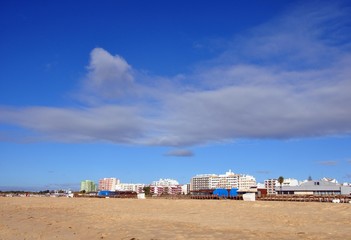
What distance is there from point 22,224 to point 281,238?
13514mm

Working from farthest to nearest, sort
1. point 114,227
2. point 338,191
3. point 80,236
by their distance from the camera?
1. point 338,191
2. point 114,227
3. point 80,236

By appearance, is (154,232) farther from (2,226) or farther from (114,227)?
(2,226)

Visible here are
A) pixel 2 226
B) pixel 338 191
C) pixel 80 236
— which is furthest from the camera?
pixel 338 191

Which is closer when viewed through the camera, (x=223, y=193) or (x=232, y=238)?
(x=232, y=238)

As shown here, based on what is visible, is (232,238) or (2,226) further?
(2,226)

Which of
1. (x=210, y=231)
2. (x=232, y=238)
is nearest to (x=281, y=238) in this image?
(x=232, y=238)

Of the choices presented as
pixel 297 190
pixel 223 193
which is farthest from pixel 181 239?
pixel 297 190

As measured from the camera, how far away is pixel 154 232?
1479 cm

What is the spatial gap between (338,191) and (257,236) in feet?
345

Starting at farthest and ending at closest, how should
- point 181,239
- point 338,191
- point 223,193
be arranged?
point 338,191 < point 223,193 < point 181,239

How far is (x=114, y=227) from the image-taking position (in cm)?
1691

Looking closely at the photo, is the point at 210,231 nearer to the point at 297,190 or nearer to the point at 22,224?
the point at 22,224

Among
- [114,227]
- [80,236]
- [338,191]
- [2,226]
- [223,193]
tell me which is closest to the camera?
[80,236]

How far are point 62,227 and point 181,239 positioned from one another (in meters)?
7.47
